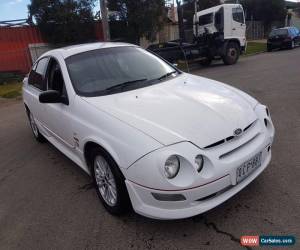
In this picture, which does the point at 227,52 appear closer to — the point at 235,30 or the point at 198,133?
the point at 235,30

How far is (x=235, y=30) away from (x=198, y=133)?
48.0 ft

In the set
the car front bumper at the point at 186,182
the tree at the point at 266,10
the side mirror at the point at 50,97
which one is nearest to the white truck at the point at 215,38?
the side mirror at the point at 50,97

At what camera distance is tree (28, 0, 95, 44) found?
2053 centimetres

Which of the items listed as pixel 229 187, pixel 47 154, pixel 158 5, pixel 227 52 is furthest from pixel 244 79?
pixel 158 5

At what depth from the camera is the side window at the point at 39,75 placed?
4858 mm

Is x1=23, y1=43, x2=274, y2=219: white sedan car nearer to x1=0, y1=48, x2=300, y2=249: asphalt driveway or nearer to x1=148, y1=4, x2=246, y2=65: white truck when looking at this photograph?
x1=0, y1=48, x2=300, y2=249: asphalt driveway

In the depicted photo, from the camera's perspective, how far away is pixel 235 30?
53.3 feet

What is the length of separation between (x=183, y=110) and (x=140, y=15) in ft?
61.6

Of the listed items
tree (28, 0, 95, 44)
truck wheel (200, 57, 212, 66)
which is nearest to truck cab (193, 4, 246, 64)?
truck wheel (200, 57, 212, 66)

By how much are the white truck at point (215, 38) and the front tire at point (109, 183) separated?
1225cm

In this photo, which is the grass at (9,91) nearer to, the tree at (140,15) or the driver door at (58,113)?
the tree at (140,15)

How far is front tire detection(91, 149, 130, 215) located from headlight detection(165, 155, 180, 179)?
1.63 feet

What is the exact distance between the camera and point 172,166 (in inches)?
106

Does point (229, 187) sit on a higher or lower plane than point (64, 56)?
lower
